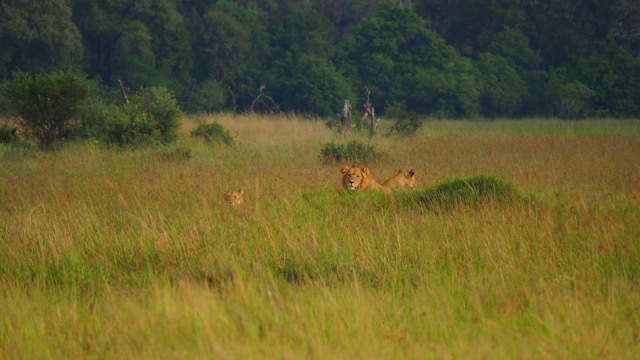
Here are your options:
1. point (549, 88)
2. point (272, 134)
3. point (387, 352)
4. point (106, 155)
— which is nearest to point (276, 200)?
point (387, 352)

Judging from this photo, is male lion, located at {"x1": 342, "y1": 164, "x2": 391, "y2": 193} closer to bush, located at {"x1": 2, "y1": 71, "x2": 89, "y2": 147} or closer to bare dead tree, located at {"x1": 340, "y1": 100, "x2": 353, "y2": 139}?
bush, located at {"x1": 2, "y1": 71, "x2": 89, "y2": 147}

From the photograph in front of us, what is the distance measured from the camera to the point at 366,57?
4550 centimetres

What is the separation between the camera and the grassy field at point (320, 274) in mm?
5367

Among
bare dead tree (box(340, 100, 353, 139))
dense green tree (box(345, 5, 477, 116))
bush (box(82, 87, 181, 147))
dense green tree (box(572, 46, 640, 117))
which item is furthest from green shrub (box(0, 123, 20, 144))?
dense green tree (box(572, 46, 640, 117))

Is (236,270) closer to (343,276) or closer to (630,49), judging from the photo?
(343,276)

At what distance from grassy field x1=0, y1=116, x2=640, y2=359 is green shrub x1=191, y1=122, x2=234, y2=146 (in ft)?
25.2

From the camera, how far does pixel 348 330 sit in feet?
17.9

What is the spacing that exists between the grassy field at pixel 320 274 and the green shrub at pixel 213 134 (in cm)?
767

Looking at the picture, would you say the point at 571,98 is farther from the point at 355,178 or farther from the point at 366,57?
the point at 355,178

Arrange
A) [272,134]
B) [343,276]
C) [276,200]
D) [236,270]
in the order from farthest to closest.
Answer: [272,134] < [276,200] < [343,276] < [236,270]

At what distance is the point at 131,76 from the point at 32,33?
5668mm

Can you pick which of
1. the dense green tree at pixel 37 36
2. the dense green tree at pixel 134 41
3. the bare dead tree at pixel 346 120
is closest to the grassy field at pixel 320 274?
the bare dead tree at pixel 346 120

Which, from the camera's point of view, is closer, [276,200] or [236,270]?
[236,270]

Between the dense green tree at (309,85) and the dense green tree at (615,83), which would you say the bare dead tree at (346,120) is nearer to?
the dense green tree at (615,83)
